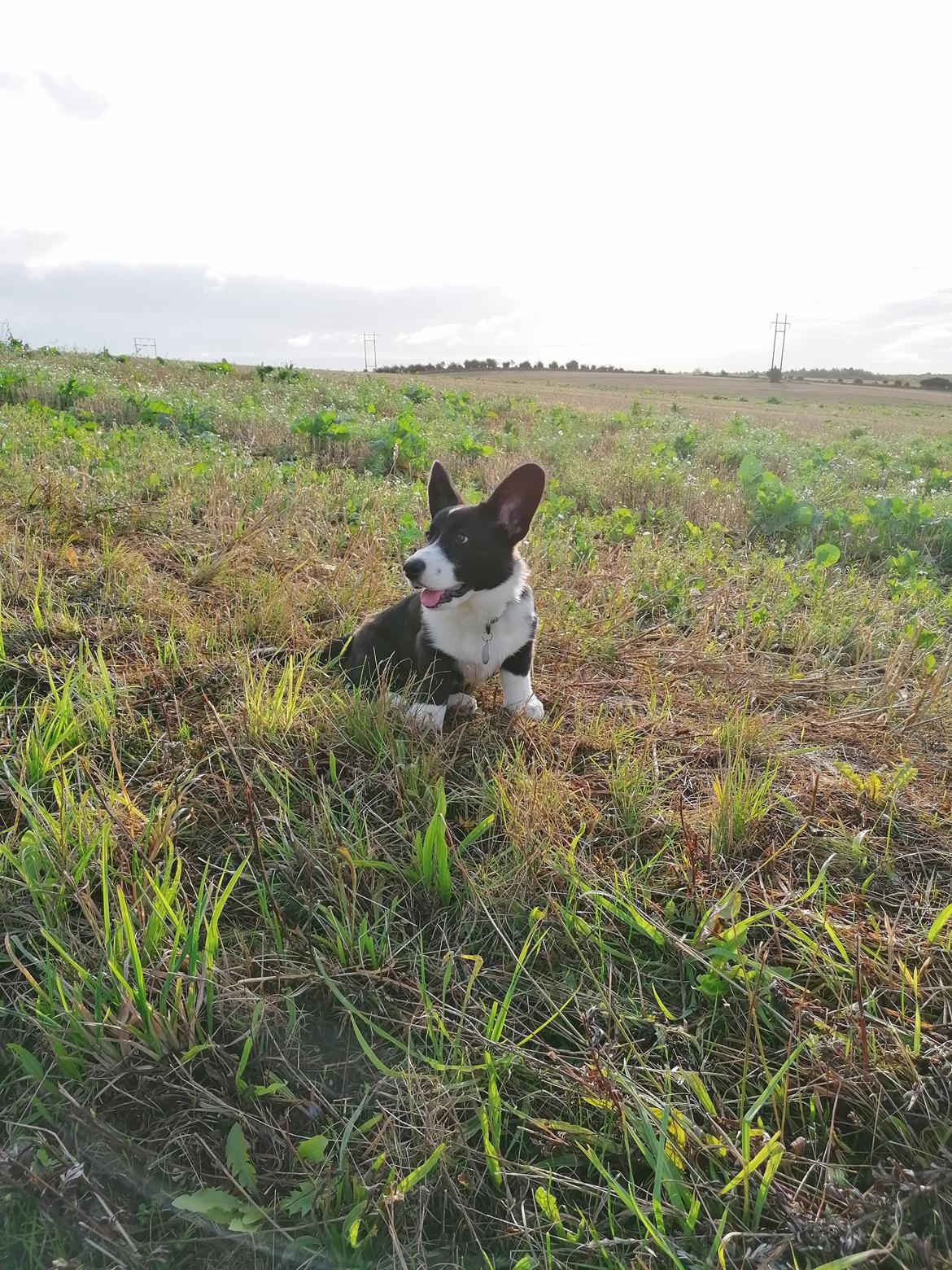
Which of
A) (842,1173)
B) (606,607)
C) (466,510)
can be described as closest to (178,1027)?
(842,1173)

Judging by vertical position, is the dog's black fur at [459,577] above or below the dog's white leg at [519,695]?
above

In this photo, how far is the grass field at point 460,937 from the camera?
140 centimetres

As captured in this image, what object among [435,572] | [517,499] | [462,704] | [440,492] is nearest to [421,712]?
[462,704]

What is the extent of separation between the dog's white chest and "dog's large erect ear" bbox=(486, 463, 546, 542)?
1.04ft

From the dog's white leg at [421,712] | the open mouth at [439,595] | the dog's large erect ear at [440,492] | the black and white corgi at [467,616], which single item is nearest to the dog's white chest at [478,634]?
the black and white corgi at [467,616]

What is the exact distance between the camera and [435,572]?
2.78m

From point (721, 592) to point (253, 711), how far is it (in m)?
2.98

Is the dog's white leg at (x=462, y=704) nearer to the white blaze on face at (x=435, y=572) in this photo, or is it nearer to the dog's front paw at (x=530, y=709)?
the dog's front paw at (x=530, y=709)

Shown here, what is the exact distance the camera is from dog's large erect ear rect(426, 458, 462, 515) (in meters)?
3.26

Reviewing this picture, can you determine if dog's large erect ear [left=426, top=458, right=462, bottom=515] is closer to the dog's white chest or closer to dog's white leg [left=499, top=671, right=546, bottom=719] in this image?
the dog's white chest

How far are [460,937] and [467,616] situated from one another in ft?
4.47

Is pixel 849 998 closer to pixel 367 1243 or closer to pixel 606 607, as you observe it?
pixel 367 1243

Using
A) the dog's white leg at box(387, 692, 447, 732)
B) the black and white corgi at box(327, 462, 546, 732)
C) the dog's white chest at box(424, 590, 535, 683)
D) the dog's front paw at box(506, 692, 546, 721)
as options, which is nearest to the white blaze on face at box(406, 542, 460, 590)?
the black and white corgi at box(327, 462, 546, 732)

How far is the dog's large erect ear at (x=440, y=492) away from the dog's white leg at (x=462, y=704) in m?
0.80
